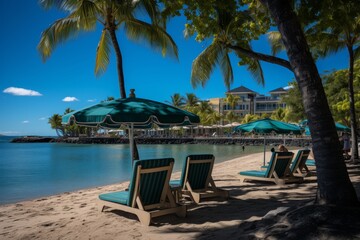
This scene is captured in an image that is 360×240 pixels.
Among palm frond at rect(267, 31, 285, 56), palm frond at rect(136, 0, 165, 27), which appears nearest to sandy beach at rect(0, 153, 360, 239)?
palm frond at rect(136, 0, 165, 27)

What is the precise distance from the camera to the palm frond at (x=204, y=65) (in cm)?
1202

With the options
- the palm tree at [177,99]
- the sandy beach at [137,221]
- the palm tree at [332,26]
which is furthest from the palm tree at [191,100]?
the sandy beach at [137,221]

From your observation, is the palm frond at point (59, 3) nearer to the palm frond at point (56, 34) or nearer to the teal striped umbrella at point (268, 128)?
the palm frond at point (56, 34)

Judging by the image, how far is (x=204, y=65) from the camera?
12359mm

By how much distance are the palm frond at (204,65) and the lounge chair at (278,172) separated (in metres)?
4.51

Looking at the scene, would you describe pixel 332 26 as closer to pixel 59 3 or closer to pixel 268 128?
pixel 268 128

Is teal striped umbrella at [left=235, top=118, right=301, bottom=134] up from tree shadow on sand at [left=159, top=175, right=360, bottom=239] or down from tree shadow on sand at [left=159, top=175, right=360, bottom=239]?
up

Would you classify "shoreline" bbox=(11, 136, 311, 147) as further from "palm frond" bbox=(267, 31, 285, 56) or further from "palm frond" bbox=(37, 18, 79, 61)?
"palm frond" bbox=(37, 18, 79, 61)

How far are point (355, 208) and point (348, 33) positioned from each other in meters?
11.5

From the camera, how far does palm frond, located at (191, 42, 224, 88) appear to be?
1202 centimetres

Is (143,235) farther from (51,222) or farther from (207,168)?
(207,168)

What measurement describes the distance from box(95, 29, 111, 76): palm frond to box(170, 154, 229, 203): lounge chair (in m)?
6.64

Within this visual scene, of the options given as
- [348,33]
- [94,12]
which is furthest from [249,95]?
[94,12]

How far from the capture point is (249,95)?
83.8 m
